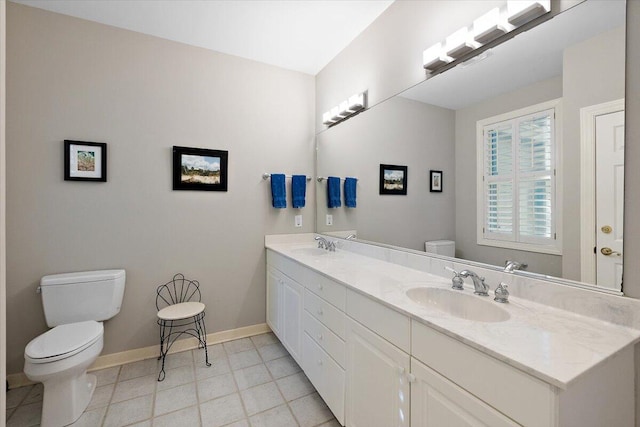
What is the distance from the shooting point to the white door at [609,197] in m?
1.01

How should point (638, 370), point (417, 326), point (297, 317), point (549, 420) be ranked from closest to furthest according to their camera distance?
point (549, 420) → point (638, 370) → point (417, 326) → point (297, 317)

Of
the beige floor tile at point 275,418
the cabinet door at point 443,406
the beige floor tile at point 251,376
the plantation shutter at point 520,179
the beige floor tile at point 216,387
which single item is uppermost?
the plantation shutter at point 520,179

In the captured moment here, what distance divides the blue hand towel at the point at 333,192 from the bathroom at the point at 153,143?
206 millimetres

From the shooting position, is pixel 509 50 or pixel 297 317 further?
pixel 297 317

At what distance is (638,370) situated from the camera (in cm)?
94

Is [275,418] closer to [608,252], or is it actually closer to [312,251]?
[312,251]

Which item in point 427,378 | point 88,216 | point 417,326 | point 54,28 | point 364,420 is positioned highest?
point 54,28

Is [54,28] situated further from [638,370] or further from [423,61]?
[638,370]

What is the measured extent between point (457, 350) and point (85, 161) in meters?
2.62

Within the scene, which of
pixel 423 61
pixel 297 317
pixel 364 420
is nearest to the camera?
pixel 364 420

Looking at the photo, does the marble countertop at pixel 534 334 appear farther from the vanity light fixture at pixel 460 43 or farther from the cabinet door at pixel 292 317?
the vanity light fixture at pixel 460 43

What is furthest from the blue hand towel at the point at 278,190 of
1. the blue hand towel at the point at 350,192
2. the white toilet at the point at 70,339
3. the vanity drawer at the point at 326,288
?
the white toilet at the point at 70,339

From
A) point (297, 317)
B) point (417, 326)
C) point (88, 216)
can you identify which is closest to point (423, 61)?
point (417, 326)

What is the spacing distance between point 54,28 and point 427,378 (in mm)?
3150
